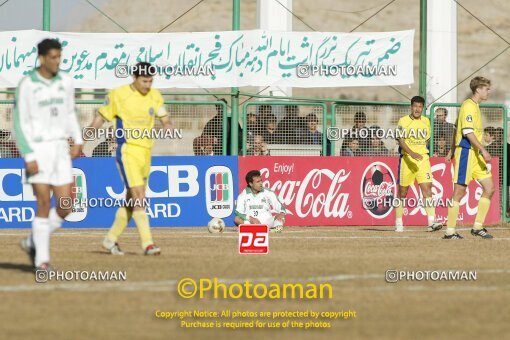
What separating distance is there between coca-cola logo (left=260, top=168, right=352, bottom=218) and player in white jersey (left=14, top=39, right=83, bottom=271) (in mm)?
10617

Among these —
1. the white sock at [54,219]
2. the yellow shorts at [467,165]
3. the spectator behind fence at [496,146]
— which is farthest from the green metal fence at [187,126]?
the white sock at [54,219]

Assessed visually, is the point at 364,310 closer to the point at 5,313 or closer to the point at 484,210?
the point at 5,313

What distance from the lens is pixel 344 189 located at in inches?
926

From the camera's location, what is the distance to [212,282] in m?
11.9

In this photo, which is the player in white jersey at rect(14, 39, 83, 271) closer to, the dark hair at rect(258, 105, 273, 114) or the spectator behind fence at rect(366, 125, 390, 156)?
the dark hair at rect(258, 105, 273, 114)

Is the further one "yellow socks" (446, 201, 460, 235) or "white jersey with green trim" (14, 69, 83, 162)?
"yellow socks" (446, 201, 460, 235)

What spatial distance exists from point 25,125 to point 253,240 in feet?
11.8

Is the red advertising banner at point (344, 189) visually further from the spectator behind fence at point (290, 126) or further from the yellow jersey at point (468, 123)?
the yellow jersey at point (468, 123)

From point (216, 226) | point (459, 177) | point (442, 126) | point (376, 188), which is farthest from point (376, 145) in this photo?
point (459, 177)

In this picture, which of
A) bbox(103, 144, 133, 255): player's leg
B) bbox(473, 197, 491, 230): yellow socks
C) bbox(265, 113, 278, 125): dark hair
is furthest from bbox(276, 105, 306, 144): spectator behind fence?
bbox(103, 144, 133, 255): player's leg

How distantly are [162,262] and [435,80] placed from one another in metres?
17.8

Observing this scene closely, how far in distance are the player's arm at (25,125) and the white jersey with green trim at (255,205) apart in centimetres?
838

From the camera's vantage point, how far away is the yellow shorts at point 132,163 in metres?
15.0

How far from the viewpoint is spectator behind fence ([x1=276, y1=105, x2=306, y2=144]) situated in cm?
2303
